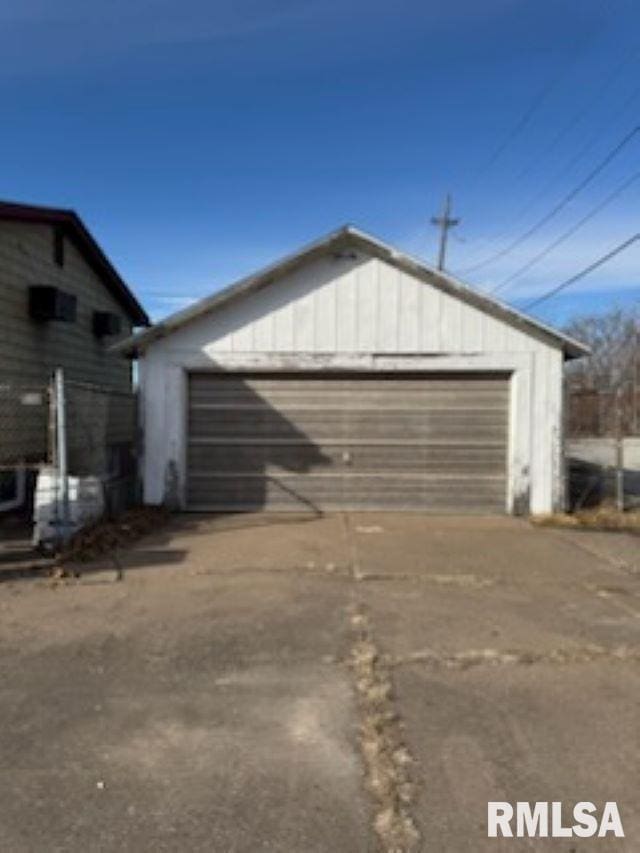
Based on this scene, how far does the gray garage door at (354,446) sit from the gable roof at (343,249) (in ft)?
2.91

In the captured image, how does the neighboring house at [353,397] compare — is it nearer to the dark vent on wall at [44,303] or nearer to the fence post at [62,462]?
the dark vent on wall at [44,303]

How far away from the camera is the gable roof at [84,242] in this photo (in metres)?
13.5

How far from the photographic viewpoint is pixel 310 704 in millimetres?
5145

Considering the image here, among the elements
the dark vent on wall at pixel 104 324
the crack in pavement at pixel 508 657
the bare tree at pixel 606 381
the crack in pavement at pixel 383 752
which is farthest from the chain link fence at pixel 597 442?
the crack in pavement at pixel 383 752


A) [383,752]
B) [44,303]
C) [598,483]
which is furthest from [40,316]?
[383,752]

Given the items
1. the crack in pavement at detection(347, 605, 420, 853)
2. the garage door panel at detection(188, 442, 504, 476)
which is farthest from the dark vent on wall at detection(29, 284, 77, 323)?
the crack in pavement at detection(347, 605, 420, 853)

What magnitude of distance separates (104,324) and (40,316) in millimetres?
3615

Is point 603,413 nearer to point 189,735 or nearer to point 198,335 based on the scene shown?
point 198,335

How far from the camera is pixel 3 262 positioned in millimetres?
13258

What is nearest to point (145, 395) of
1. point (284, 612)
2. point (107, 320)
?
point (107, 320)

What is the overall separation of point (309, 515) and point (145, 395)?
9.93ft

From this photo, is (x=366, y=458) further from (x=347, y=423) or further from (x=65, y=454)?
(x=65, y=454)

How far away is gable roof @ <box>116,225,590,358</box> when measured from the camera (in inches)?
537

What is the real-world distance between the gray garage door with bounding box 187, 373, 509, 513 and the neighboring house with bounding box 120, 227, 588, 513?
0.02 meters
